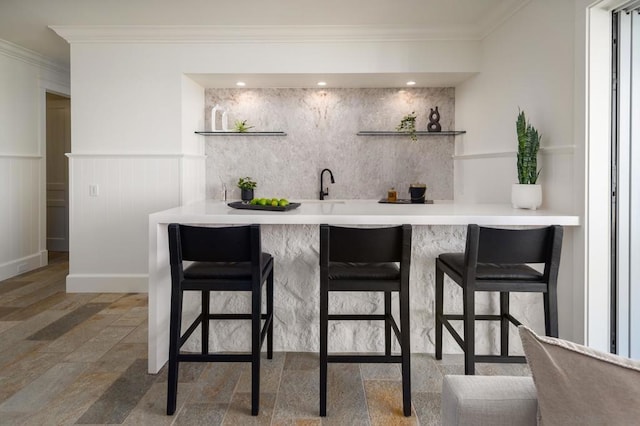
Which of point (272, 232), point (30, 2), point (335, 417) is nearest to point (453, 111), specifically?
point (272, 232)

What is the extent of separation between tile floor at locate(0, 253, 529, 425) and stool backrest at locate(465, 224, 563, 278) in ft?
2.56

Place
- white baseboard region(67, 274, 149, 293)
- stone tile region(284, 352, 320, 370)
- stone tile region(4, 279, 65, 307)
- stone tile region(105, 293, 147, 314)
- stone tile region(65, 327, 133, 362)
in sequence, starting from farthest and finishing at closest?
white baseboard region(67, 274, 149, 293)
stone tile region(4, 279, 65, 307)
stone tile region(105, 293, 147, 314)
stone tile region(65, 327, 133, 362)
stone tile region(284, 352, 320, 370)

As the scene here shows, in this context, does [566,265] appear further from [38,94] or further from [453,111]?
[38,94]

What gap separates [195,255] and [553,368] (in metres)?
1.58

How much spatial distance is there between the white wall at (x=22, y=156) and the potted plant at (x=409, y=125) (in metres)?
4.21

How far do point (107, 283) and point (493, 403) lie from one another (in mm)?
3970

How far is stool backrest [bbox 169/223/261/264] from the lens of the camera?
1.94 meters

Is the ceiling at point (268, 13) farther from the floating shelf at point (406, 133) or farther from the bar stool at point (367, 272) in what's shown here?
the bar stool at point (367, 272)

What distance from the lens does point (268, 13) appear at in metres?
3.49

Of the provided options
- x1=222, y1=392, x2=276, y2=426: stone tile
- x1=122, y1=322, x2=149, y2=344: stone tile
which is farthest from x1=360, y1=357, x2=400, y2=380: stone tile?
x1=122, y1=322, x2=149, y2=344: stone tile

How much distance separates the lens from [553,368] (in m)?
0.77

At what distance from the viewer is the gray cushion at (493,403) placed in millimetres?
882

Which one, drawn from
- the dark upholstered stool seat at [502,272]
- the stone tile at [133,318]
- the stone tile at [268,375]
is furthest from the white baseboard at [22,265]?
the dark upholstered stool seat at [502,272]

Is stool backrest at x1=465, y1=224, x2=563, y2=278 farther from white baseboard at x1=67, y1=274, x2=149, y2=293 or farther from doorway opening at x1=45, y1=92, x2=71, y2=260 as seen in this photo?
doorway opening at x1=45, y1=92, x2=71, y2=260
